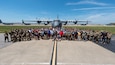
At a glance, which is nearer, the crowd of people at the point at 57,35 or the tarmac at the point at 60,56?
the tarmac at the point at 60,56

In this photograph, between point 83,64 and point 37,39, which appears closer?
point 83,64

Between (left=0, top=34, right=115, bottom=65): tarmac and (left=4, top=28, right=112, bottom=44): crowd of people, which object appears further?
(left=4, top=28, right=112, bottom=44): crowd of people

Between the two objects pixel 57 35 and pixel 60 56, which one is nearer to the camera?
pixel 60 56

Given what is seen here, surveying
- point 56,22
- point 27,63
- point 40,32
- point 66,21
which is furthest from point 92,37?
point 66,21

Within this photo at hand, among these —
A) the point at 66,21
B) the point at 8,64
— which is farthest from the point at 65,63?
the point at 66,21

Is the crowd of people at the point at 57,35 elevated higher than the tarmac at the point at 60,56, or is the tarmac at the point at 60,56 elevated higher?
the crowd of people at the point at 57,35

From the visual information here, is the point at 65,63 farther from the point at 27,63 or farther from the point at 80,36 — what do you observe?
the point at 80,36

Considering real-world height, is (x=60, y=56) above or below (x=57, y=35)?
below

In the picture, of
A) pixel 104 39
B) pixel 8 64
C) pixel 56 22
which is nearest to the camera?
pixel 8 64

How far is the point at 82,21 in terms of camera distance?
67125mm

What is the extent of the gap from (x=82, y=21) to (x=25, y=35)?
44.4m

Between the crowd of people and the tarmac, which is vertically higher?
the crowd of people

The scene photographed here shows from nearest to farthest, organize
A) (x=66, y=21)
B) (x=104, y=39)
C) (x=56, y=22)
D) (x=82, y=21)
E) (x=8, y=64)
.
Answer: (x=8, y=64), (x=104, y=39), (x=56, y=22), (x=66, y=21), (x=82, y=21)

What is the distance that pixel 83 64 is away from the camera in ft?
34.2
